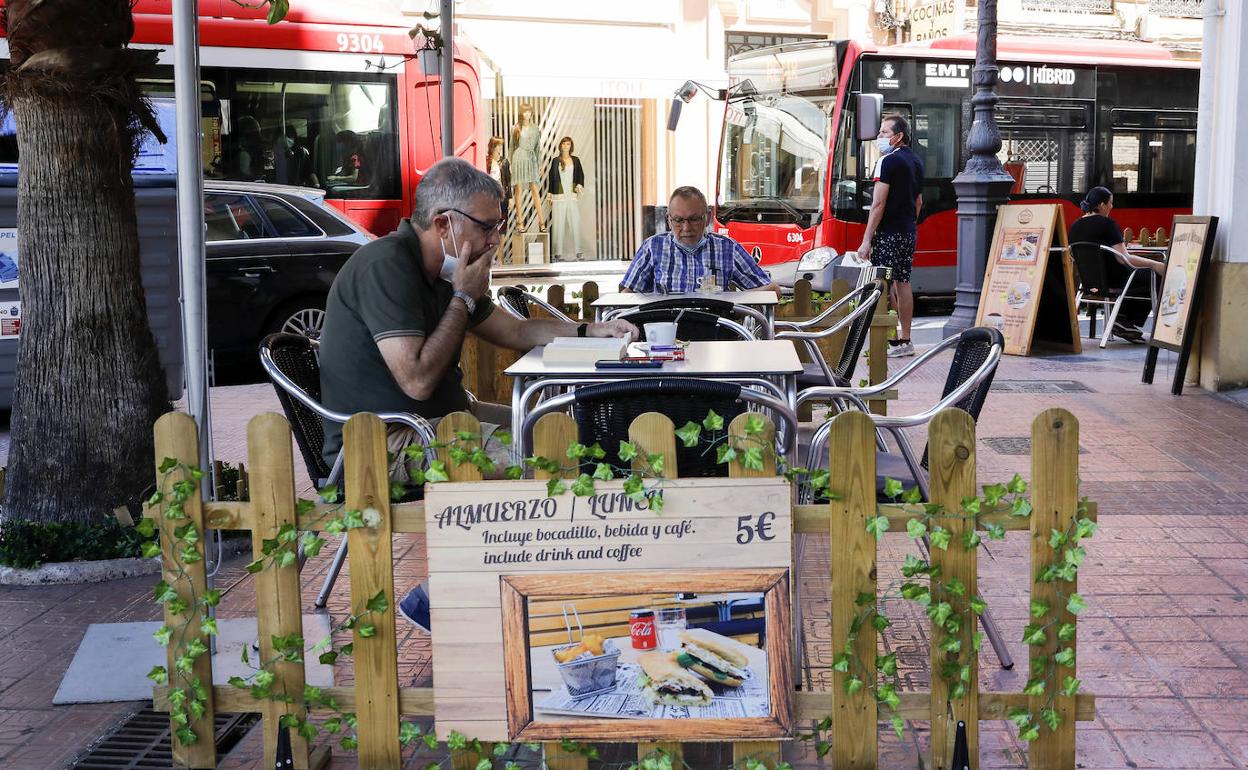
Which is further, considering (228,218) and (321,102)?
(321,102)

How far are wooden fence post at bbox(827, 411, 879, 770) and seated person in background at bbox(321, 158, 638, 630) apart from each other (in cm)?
134

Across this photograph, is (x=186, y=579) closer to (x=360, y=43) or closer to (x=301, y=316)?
(x=301, y=316)

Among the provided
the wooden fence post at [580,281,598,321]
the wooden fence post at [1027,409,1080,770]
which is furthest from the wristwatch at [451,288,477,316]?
the wooden fence post at [580,281,598,321]

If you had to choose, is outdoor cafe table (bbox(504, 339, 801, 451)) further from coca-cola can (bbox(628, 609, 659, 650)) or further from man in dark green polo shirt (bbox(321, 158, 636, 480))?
coca-cola can (bbox(628, 609, 659, 650))

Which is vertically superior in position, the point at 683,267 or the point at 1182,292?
the point at 683,267

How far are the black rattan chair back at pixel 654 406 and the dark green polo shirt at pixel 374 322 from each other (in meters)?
0.78

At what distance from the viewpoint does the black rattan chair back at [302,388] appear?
174 inches

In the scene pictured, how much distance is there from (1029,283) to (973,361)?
7674 mm

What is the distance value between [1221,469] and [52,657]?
5.49 metres

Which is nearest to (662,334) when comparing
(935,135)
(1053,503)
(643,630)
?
(643,630)

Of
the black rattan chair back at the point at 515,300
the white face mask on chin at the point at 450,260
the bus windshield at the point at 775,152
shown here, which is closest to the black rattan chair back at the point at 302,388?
the white face mask on chin at the point at 450,260

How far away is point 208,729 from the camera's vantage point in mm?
3402

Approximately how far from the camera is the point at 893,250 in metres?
11.7

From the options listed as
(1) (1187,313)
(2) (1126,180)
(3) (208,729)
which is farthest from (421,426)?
(2) (1126,180)
